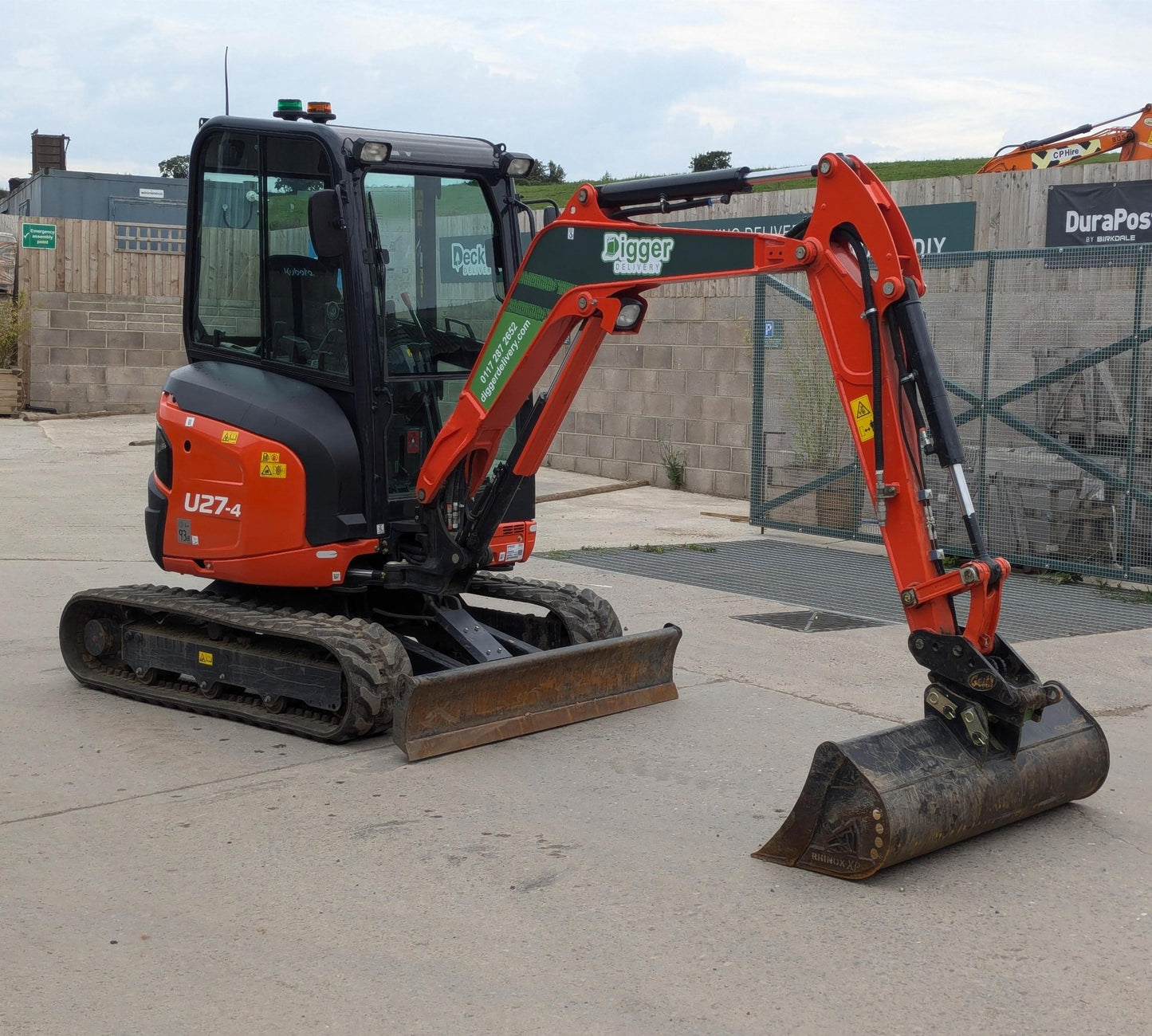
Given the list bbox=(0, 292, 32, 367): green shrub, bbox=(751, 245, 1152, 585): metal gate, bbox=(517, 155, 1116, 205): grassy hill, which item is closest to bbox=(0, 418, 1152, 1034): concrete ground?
bbox=(751, 245, 1152, 585): metal gate

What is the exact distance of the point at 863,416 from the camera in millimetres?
5457

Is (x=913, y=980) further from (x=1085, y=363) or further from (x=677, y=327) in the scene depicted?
(x=677, y=327)

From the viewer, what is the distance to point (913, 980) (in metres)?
4.26

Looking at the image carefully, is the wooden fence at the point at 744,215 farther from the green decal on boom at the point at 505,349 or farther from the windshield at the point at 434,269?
the green decal on boom at the point at 505,349

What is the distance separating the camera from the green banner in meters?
22.3

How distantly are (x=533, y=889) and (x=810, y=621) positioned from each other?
511 centimetres

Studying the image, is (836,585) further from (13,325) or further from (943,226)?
(13,325)

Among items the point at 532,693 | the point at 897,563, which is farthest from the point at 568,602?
the point at 897,563

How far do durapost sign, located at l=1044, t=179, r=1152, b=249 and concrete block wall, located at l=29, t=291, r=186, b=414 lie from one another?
573 inches

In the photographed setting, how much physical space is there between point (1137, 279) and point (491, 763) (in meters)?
7.07

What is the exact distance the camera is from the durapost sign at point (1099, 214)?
Result: 12703 millimetres

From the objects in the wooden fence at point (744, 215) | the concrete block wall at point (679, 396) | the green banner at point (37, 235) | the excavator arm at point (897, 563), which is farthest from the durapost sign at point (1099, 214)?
the green banner at point (37, 235)

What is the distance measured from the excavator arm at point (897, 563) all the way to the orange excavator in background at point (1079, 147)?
36.0 feet

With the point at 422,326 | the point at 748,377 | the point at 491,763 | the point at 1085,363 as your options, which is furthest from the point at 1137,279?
the point at 491,763
